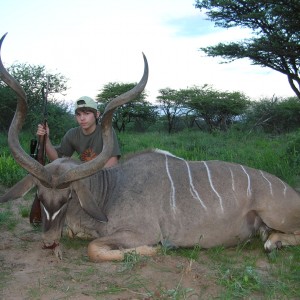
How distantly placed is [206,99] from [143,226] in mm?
17512

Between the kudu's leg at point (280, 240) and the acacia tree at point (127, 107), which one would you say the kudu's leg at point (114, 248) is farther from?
the acacia tree at point (127, 107)

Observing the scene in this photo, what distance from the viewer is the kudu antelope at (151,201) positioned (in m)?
3.10

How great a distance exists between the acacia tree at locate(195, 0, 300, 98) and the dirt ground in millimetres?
9887

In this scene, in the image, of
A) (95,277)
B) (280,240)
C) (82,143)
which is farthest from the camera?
(82,143)

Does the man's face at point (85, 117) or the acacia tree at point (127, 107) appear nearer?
the man's face at point (85, 117)

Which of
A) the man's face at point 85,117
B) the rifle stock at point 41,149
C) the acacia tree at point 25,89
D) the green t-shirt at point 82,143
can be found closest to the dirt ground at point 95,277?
the rifle stock at point 41,149

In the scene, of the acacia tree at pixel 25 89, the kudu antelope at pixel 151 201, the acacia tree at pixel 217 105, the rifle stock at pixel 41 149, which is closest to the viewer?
the kudu antelope at pixel 151 201

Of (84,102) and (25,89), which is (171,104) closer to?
(25,89)

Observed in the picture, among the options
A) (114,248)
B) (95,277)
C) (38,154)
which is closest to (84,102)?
(38,154)

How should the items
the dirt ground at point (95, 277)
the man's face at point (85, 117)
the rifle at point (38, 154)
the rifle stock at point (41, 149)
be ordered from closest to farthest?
the dirt ground at point (95, 277) → the rifle at point (38, 154) → the rifle stock at point (41, 149) → the man's face at point (85, 117)

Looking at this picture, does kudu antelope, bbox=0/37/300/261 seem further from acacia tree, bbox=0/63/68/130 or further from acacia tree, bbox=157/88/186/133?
acacia tree, bbox=157/88/186/133

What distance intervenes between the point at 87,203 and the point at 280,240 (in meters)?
1.51

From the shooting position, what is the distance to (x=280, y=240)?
3.53 meters

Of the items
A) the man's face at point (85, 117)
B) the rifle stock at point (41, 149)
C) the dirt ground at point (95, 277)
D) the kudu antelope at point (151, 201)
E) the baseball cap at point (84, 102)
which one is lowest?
the dirt ground at point (95, 277)
